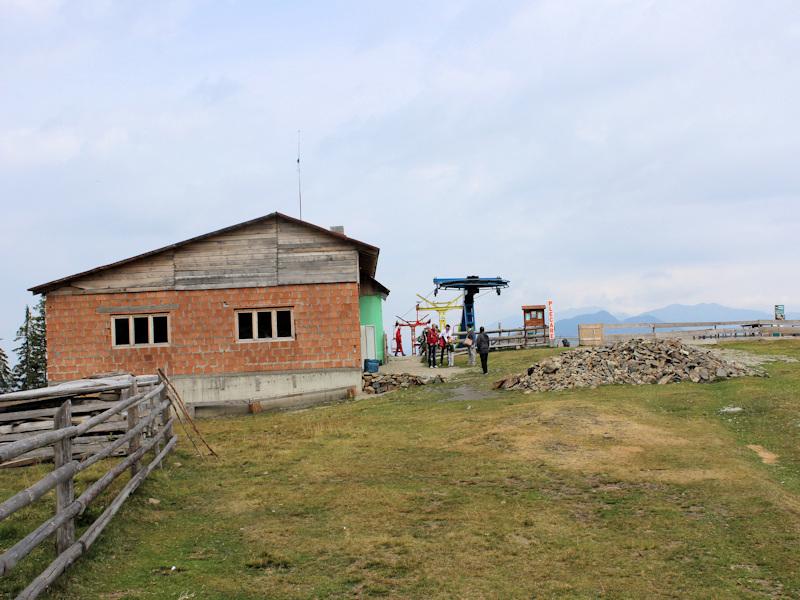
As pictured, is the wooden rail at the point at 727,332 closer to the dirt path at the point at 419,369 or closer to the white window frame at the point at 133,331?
the dirt path at the point at 419,369

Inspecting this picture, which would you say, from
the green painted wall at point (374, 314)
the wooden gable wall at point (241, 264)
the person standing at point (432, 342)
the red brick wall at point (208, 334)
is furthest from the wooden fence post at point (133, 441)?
the green painted wall at point (374, 314)

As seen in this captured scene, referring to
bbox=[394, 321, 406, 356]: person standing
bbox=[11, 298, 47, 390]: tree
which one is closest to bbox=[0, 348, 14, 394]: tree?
bbox=[11, 298, 47, 390]: tree

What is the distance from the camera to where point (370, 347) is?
27.6 metres

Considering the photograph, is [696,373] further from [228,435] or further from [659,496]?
[228,435]

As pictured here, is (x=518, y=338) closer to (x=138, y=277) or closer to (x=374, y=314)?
(x=374, y=314)

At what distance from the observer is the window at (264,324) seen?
864 inches

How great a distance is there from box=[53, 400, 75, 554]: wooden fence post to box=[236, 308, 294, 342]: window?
15.6 m

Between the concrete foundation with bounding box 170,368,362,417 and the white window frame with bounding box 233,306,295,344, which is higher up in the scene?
the white window frame with bounding box 233,306,295,344

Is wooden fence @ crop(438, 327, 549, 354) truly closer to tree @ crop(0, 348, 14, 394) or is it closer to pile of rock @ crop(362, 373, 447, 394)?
pile of rock @ crop(362, 373, 447, 394)

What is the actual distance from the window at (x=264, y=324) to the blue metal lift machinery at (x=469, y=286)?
15.8 meters

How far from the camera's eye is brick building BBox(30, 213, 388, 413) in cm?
2158

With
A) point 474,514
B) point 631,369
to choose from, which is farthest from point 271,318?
point 474,514

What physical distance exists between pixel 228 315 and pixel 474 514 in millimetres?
15703

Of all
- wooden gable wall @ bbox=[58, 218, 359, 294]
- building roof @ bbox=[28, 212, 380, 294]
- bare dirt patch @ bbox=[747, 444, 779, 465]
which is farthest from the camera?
wooden gable wall @ bbox=[58, 218, 359, 294]
